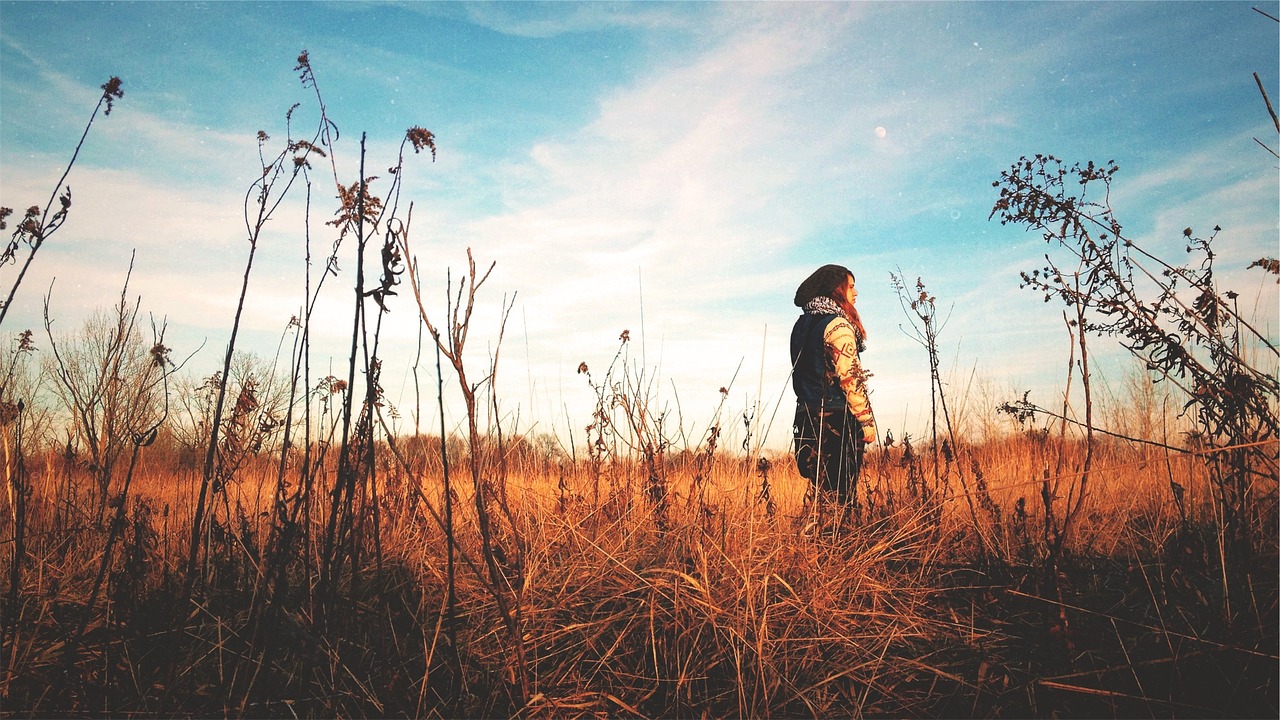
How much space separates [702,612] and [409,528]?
6.24 ft

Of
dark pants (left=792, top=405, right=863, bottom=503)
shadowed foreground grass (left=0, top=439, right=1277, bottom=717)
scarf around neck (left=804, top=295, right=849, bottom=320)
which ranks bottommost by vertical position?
shadowed foreground grass (left=0, top=439, right=1277, bottom=717)

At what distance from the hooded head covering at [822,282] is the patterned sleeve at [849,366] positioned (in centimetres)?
37

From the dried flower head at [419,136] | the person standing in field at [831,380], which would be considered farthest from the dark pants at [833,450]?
the dried flower head at [419,136]

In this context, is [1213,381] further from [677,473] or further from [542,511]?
[542,511]

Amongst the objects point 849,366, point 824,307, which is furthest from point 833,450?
point 824,307

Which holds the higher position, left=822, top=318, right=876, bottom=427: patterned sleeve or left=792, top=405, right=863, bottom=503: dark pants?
left=822, top=318, right=876, bottom=427: patterned sleeve

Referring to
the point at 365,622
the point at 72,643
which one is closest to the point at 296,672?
the point at 365,622

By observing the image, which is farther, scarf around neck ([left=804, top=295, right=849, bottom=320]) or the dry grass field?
scarf around neck ([left=804, top=295, right=849, bottom=320])

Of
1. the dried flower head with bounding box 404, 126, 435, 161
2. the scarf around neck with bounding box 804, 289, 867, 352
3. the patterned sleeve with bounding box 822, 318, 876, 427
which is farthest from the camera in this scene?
the scarf around neck with bounding box 804, 289, 867, 352

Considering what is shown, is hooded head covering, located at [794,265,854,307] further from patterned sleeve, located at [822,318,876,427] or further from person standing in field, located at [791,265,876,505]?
patterned sleeve, located at [822,318,876,427]

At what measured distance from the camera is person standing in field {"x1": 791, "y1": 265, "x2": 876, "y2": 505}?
3.91m

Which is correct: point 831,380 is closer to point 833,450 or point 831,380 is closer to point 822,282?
point 833,450

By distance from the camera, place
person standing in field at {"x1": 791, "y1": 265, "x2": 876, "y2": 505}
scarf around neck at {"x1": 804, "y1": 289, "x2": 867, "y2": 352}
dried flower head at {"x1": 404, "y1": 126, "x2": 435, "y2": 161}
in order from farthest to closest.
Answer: scarf around neck at {"x1": 804, "y1": 289, "x2": 867, "y2": 352}
person standing in field at {"x1": 791, "y1": 265, "x2": 876, "y2": 505}
dried flower head at {"x1": 404, "y1": 126, "x2": 435, "y2": 161}

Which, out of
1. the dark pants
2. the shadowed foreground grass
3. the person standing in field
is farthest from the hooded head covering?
the shadowed foreground grass
